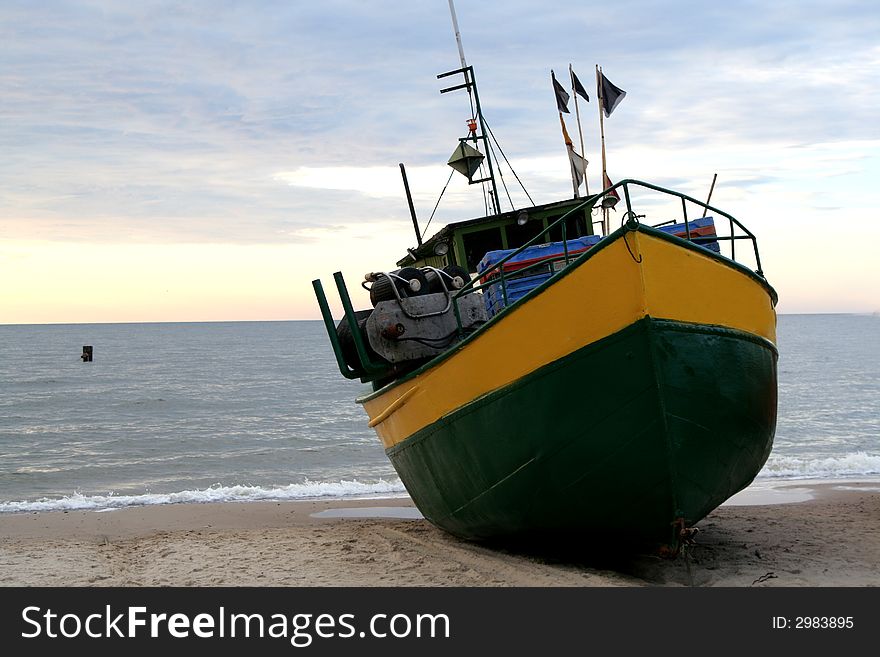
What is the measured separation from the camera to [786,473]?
1585 cm

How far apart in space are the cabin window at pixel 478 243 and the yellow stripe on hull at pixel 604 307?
3706 mm

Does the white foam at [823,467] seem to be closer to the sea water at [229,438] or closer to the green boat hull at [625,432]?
the sea water at [229,438]

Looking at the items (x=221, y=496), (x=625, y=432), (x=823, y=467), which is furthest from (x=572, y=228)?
(x=823, y=467)

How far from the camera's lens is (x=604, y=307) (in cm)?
647

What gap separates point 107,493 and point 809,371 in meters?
37.4

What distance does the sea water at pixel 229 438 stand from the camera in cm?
1622

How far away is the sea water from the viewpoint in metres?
16.2

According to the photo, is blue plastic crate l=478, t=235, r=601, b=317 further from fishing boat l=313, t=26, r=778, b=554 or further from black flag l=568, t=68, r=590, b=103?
black flag l=568, t=68, r=590, b=103

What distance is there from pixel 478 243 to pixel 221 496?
7026 millimetres

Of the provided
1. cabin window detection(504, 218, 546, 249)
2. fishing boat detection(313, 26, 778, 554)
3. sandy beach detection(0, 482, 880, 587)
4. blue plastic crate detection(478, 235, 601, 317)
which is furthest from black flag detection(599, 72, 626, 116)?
sandy beach detection(0, 482, 880, 587)

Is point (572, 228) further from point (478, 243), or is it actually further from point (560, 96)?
point (560, 96)

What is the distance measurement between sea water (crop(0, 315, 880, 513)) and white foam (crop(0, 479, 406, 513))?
0.03m

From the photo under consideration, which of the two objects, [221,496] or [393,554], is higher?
[393,554]
